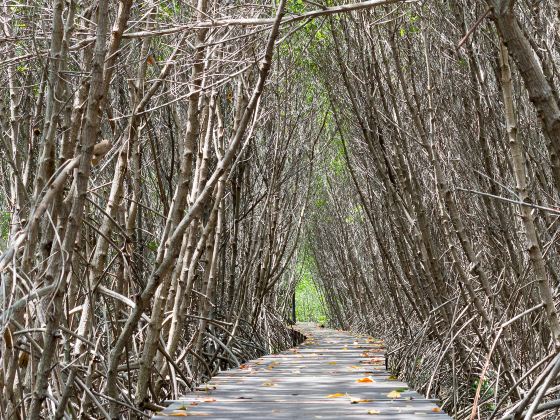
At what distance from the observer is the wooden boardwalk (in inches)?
134

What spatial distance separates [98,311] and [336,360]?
2021 millimetres

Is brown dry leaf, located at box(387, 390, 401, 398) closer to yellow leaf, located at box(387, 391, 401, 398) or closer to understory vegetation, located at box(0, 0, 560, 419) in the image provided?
yellow leaf, located at box(387, 391, 401, 398)

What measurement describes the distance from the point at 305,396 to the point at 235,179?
349 centimetres

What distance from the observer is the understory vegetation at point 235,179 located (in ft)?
9.44

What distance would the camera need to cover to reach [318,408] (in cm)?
364

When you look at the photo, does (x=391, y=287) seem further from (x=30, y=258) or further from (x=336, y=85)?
(x=30, y=258)

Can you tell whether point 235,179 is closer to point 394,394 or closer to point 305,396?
point 305,396

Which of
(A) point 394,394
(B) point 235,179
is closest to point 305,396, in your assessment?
(A) point 394,394

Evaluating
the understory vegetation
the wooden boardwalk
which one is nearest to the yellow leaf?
the wooden boardwalk

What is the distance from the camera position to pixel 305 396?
4.16 m

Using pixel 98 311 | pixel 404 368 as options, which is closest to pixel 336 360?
pixel 404 368

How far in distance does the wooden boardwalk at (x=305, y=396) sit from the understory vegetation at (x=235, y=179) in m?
0.31

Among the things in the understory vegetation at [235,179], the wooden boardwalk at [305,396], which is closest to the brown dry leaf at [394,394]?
the wooden boardwalk at [305,396]

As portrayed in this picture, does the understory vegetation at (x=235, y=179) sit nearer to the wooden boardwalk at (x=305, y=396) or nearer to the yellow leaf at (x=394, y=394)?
the wooden boardwalk at (x=305, y=396)
